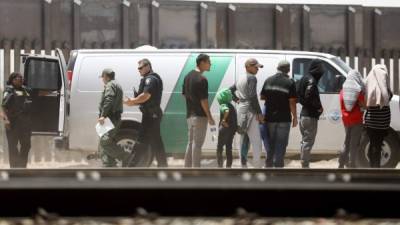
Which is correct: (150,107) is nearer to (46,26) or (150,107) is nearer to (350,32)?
(46,26)

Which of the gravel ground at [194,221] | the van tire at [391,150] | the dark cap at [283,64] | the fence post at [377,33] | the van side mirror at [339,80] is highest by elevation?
the fence post at [377,33]

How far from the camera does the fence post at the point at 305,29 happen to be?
64.1ft

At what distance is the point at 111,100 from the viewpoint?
493 inches

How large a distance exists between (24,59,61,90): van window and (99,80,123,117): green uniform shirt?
1313 mm

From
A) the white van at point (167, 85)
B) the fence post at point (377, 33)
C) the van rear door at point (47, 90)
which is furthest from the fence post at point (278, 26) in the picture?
the van rear door at point (47, 90)

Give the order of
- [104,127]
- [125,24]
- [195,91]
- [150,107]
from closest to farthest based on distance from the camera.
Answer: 1. [195,91]
2. [150,107]
3. [104,127]
4. [125,24]

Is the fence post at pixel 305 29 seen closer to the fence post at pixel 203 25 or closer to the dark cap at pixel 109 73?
the fence post at pixel 203 25

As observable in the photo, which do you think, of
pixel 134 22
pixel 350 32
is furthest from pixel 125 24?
pixel 350 32

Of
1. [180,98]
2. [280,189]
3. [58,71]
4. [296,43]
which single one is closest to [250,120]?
[180,98]

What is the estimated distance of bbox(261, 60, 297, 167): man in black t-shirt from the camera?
12.2 m

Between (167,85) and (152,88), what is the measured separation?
897 mm

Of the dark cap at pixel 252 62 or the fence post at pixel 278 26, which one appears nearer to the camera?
the dark cap at pixel 252 62

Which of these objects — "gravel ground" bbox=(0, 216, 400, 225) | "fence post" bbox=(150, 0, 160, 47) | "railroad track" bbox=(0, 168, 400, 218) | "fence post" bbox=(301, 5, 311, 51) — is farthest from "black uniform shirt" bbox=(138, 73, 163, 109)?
"fence post" bbox=(301, 5, 311, 51)

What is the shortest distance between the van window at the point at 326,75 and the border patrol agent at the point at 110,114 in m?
2.85
